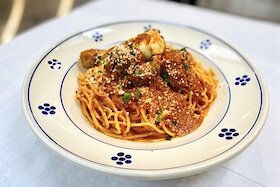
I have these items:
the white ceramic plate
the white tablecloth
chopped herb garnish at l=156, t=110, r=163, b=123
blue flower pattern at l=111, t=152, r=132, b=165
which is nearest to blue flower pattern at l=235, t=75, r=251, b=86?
the white ceramic plate

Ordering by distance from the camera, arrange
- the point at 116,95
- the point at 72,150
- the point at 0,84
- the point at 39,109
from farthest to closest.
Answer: the point at 0,84
the point at 116,95
the point at 39,109
the point at 72,150

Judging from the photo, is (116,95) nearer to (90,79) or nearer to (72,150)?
(90,79)

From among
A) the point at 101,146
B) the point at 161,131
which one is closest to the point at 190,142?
the point at 161,131

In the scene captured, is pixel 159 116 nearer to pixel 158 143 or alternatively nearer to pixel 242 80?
pixel 158 143

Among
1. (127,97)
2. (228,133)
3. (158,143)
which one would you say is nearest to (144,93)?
(127,97)

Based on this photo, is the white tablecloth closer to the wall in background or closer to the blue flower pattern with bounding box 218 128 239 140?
the blue flower pattern with bounding box 218 128 239 140

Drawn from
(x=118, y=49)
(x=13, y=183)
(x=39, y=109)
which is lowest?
(x=13, y=183)
